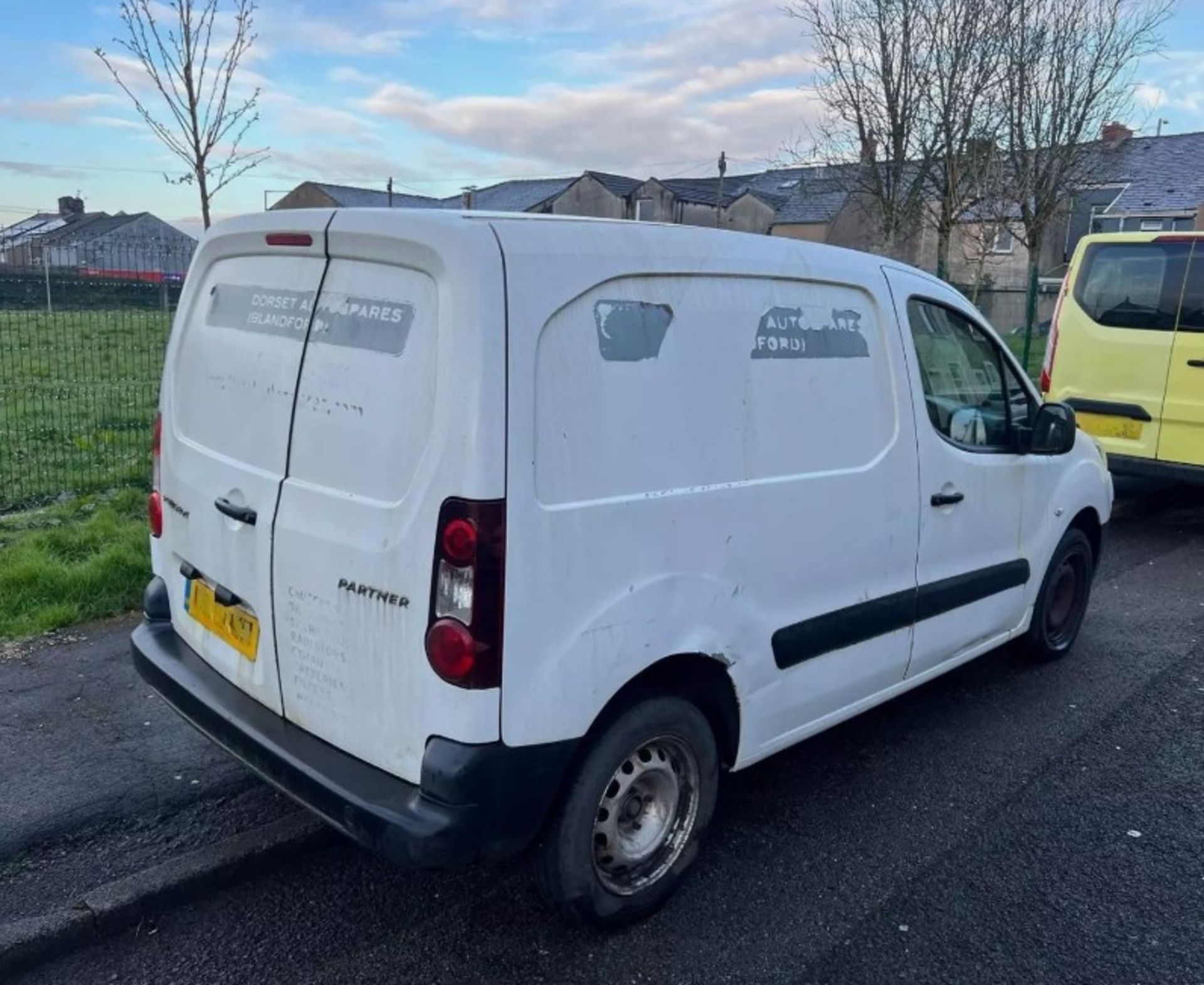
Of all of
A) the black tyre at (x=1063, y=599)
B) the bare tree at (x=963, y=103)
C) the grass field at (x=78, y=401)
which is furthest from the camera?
the bare tree at (x=963, y=103)

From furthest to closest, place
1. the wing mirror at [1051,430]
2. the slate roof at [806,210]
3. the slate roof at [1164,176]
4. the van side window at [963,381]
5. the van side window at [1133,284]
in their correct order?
the slate roof at [806,210] < the slate roof at [1164,176] < the van side window at [1133,284] < the wing mirror at [1051,430] < the van side window at [963,381]

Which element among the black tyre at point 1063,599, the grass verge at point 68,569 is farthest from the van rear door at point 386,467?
the black tyre at point 1063,599

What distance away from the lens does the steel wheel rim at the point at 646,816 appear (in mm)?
2854

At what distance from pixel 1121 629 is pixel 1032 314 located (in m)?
8.77

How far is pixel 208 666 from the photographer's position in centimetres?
318

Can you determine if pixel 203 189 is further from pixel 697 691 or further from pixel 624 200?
pixel 624 200

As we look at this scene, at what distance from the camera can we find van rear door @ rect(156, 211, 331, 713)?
9.24 feet

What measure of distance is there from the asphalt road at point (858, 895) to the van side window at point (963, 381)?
1345 mm

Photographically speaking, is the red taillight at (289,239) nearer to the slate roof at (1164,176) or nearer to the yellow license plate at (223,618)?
the yellow license plate at (223,618)

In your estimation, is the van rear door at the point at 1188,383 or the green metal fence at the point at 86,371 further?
the van rear door at the point at 1188,383

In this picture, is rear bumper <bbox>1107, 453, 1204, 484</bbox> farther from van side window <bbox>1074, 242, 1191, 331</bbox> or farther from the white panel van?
the white panel van

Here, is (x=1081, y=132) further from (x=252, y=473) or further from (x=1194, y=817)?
(x=252, y=473)

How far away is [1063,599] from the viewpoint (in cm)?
520

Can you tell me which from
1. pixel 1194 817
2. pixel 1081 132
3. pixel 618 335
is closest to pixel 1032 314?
pixel 1081 132
